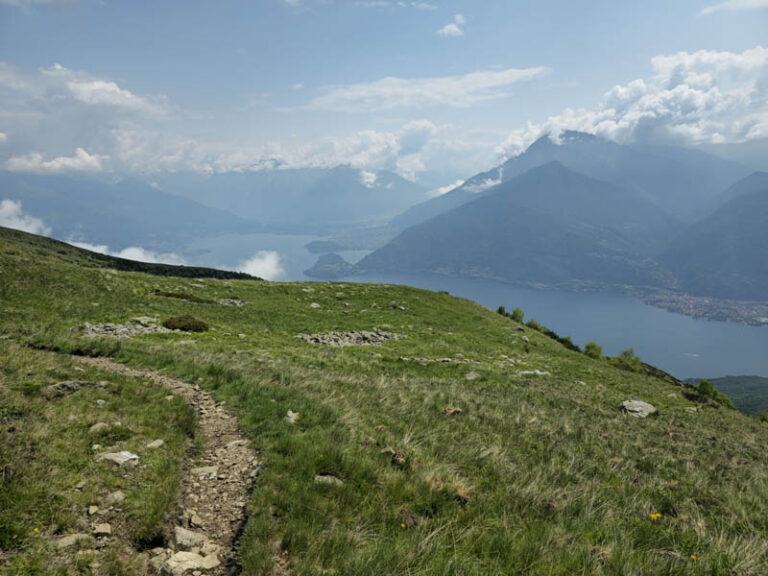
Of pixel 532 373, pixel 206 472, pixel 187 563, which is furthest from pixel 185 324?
pixel 532 373

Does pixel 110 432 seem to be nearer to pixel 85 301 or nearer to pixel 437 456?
pixel 437 456

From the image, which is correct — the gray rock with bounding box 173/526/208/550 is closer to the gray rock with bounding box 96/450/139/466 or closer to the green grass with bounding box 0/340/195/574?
the green grass with bounding box 0/340/195/574

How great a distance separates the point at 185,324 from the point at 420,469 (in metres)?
21.6

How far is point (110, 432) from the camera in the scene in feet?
25.8

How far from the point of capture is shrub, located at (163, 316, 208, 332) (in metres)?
23.8

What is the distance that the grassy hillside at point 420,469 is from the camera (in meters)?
5.35

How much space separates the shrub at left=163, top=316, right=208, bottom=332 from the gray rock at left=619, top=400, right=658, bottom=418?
25736mm

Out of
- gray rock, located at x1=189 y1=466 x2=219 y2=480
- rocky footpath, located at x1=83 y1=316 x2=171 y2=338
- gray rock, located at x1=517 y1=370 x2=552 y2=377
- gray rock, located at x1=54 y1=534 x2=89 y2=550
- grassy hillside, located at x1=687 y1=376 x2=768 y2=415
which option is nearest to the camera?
gray rock, located at x1=54 y1=534 x2=89 y2=550

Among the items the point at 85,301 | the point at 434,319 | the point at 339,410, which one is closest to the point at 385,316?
the point at 434,319

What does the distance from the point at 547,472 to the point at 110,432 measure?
1001 centimetres

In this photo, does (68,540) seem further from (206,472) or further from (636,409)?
(636,409)

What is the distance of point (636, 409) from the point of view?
63.9 feet

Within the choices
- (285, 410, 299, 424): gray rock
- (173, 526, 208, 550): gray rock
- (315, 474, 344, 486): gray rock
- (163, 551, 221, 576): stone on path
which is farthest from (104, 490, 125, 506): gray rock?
(285, 410, 299, 424): gray rock

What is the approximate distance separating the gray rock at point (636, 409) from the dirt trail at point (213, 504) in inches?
769
